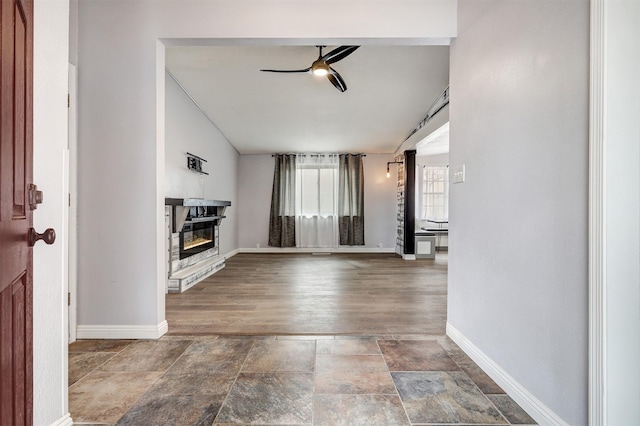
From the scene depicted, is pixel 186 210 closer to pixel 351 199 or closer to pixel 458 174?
pixel 458 174

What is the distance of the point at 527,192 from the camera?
147cm

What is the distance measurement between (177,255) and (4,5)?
346cm

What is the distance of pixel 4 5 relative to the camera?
2.60 feet

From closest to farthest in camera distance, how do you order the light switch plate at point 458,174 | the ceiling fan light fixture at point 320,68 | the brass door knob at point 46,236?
the brass door knob at point 46,236
the light switch plate at point 458,174
the ceiling fan light fixture at point 320,68

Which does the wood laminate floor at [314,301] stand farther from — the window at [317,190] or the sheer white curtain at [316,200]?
the window at [317,190]

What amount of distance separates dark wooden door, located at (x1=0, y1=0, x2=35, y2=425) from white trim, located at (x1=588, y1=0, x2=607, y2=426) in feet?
5.78

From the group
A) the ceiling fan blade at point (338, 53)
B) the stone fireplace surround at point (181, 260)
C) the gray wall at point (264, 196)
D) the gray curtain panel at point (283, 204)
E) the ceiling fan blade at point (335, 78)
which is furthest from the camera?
the gray wall at point (264, 196)

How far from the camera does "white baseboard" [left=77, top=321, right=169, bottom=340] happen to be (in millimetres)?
2250

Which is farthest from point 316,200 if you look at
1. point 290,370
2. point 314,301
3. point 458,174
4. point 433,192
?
point 290,370

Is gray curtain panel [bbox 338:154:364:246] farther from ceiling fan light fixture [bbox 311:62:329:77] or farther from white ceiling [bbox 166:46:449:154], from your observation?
ceiling fan light fixture [bbox 311:62:329:77]

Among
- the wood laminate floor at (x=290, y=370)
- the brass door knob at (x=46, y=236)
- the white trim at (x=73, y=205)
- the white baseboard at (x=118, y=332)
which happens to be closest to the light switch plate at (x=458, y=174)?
the wood laminate floor at (x=290, y=370)

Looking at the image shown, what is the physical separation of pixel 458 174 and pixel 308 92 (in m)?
2.82

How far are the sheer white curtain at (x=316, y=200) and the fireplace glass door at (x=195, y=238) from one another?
246 cm

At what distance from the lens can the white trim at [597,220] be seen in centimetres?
109
